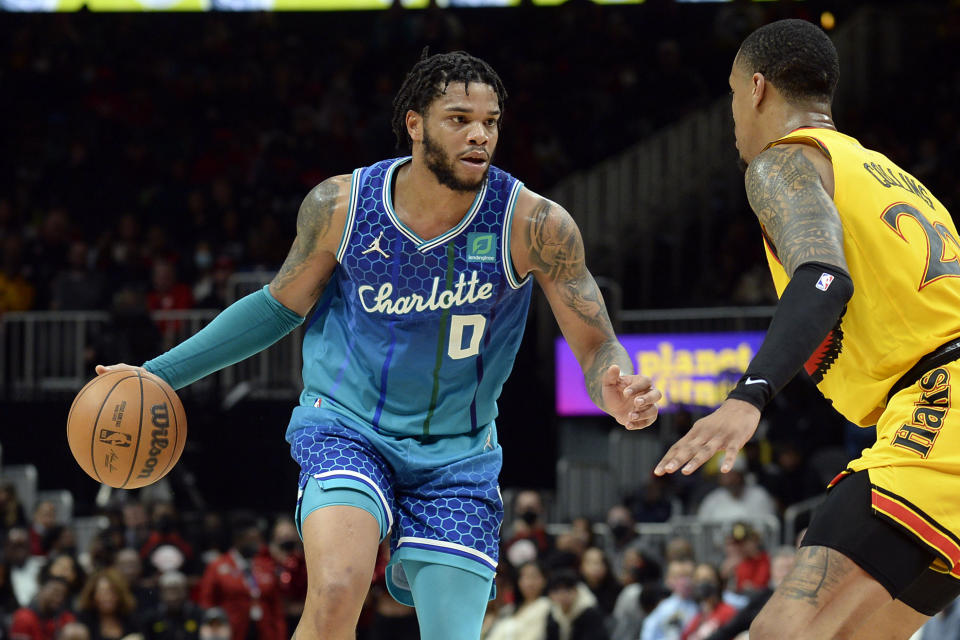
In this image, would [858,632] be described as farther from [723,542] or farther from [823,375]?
[723,542]

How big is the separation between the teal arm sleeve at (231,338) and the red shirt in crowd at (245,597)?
6.71m

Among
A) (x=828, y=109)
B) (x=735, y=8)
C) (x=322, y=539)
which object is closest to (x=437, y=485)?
(x=322, y=539)

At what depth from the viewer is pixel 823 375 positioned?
14.0 ft

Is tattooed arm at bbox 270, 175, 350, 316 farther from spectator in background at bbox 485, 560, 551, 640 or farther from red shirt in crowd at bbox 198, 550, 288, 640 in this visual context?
red shirt in crowd at bbox 198, 550, 288, 640

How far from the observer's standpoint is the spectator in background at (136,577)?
38.4 feet

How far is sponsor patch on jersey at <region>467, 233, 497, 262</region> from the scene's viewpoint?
16.6ft

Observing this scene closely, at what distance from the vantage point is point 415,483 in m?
5.00

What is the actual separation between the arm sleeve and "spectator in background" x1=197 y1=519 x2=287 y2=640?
345 inches

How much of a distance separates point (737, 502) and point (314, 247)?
843 cm

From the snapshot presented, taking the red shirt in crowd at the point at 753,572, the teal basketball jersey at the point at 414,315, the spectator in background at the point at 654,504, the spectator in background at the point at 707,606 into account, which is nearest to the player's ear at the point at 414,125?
the teal basketball jersey at the point at 414,315

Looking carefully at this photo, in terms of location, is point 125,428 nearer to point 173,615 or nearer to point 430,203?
point 430,203

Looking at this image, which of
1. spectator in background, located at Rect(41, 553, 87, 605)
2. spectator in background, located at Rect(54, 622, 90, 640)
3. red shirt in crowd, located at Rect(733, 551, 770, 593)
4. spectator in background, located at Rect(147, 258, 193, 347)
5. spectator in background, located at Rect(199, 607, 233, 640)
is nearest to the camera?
red shirt in crowd, located at Rect(733, 551, 770, 593)

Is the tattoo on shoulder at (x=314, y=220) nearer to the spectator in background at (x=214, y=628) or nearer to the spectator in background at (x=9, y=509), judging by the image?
the spectator in background at (x=214, y=628)

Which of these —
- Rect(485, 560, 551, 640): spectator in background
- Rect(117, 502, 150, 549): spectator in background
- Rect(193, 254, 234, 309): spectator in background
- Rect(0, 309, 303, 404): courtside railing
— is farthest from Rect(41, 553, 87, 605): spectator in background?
Rect(193, 254, 234, 309): spectator in background
